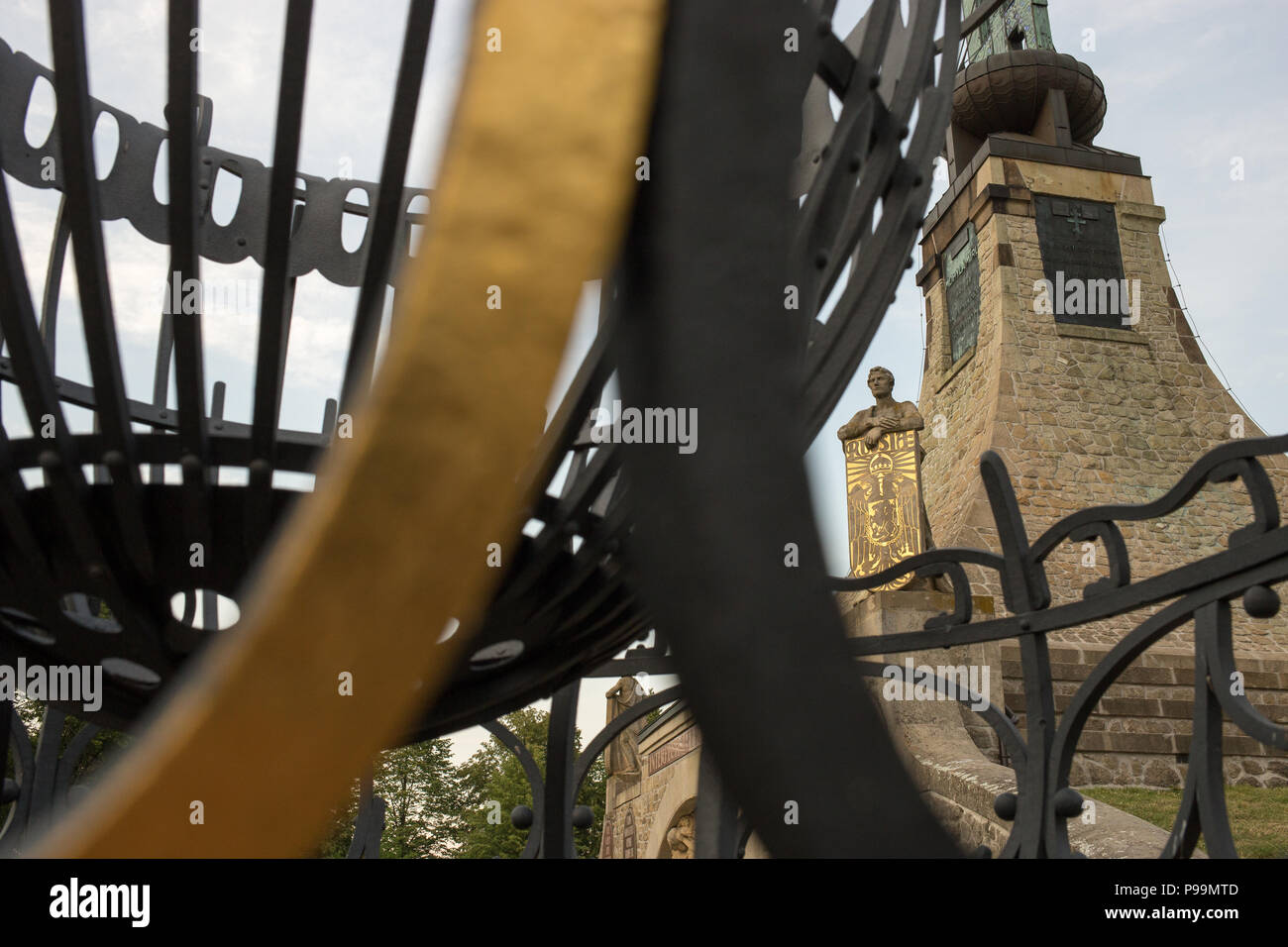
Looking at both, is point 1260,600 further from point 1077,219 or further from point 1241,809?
point 1077,219

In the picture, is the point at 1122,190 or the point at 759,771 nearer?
the point at 759,771

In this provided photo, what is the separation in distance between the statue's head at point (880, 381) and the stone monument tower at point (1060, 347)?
4182 mm

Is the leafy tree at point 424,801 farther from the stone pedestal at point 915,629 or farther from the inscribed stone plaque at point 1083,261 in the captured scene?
the stone pedestal at point 915,629

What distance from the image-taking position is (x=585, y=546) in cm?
117

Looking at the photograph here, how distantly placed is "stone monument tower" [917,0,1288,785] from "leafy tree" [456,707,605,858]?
859 cm

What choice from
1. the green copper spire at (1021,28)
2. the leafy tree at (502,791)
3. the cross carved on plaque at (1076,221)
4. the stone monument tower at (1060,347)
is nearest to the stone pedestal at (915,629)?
the stone monument tower at (1060,347)

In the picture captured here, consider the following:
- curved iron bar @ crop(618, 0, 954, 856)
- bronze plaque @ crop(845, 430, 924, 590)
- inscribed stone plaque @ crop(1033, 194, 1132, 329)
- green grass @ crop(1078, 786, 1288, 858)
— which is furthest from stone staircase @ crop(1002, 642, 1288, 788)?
curved iron bar @ crop(618, 0, 954, 856)

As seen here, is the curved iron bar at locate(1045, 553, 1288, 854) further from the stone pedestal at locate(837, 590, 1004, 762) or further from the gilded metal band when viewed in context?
the stone pedestal at locate(837, 590, 1004, 762)

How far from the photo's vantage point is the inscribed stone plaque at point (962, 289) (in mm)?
15038

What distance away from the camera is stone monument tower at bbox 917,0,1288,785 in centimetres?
1298

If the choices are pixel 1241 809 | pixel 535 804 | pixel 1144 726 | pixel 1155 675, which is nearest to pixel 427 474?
pixel 535 804
